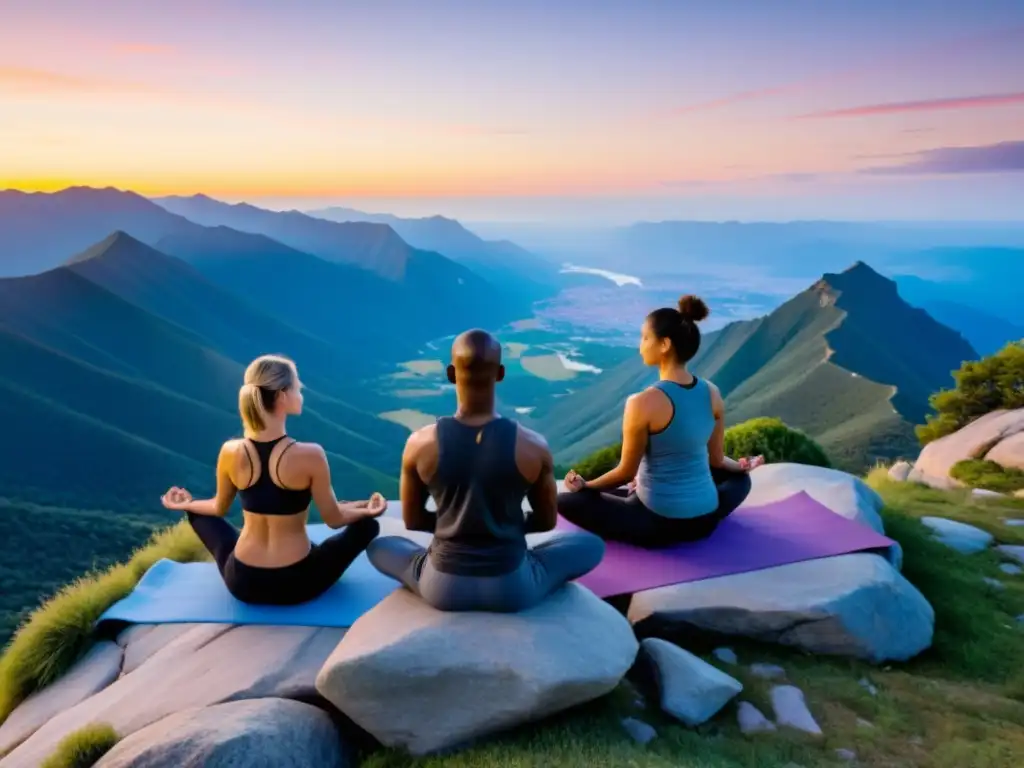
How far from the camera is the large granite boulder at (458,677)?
4992mm

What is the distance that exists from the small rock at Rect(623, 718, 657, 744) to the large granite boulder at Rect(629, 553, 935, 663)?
5.00 ft

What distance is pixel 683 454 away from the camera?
7.39m

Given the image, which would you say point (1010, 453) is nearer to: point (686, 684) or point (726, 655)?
point (726, 655)

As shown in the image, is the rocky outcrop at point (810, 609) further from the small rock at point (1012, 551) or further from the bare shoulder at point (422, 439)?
the bare shoulder at point (422, 439)

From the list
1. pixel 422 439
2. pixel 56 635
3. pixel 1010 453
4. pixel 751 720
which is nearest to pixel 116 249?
pixel 56 635

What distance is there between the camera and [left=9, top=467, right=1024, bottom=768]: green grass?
16.2ft

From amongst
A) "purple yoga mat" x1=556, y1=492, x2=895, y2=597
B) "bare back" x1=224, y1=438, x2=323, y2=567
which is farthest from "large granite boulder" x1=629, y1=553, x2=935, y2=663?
"bare back" x1=224, y1=438, x2=323, y2=567

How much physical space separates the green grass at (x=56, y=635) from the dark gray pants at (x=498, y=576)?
3369 mm

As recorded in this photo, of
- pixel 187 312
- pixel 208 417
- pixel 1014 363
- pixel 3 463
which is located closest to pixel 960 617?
pixel 1014 363

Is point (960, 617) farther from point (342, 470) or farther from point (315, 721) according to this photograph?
point (342, 470)

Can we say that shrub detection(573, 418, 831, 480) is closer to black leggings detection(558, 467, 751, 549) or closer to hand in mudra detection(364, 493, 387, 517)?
black leggings detection(558, 467, 751, 549)

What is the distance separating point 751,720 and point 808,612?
4.81 ft

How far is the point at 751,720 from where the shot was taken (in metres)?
5.52

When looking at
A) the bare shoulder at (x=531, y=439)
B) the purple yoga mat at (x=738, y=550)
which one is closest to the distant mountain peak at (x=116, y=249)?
the purple yoga mat at (x=738, y=550)
